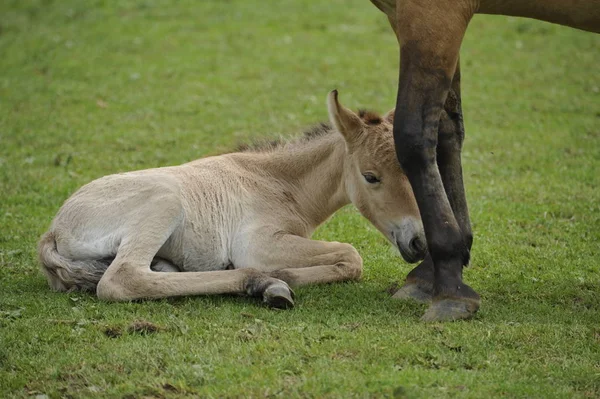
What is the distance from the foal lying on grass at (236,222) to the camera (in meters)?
6.64

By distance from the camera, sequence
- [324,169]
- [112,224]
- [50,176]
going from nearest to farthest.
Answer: [112,224] → [324,169] → [50,176]

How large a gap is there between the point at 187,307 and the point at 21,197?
4169mm

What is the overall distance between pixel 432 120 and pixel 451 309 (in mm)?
1296

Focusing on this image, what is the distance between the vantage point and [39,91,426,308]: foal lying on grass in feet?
21.8

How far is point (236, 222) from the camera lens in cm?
738

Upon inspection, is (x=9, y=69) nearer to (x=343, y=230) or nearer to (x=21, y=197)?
(x=21, y=197)

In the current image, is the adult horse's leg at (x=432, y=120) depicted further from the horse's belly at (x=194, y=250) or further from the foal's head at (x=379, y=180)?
the horse's belly at (x=194, y=250)

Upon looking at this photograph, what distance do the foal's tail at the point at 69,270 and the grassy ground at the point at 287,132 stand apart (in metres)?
0.15

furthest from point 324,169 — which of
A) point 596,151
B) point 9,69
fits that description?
point 9,69

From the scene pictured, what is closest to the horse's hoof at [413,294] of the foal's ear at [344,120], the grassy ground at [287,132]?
→ the grassy ground at [287,132]

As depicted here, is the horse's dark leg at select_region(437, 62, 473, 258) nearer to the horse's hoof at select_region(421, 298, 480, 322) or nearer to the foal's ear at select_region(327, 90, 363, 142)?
the foal's ear at select_region(327, 90, 363, 142)

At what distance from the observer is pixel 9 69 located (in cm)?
1691

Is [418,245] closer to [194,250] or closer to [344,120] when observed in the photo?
[344,120]

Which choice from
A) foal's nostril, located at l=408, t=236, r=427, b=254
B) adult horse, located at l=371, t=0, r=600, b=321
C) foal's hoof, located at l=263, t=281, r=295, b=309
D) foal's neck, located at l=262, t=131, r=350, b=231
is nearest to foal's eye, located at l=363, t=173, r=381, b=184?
foal's neck, located at l=262, t=131, r=350, b=231
